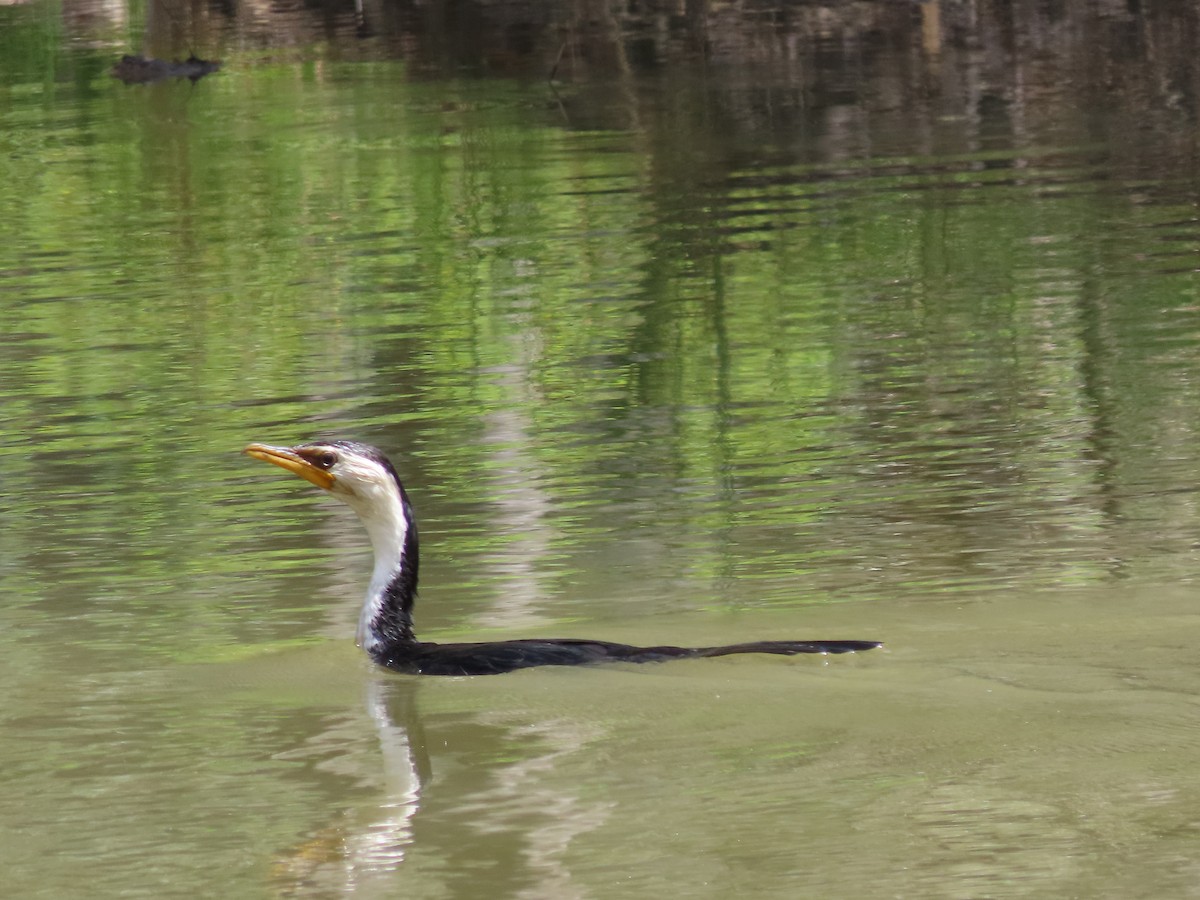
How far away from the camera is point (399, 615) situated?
7.82 meters

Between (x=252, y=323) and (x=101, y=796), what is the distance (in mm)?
8530

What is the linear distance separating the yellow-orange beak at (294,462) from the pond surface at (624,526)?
1.88ft

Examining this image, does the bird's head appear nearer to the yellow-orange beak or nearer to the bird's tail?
the yellow-orange beak

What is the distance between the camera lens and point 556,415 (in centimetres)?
1180

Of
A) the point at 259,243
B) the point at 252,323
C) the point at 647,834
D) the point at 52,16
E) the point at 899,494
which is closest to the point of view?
the point at 647,834

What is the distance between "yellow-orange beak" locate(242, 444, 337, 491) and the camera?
7.97 metres

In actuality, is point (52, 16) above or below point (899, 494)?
above

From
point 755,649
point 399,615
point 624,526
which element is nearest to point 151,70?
point 624,526

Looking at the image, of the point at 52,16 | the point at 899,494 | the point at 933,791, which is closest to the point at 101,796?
the point at 933,791

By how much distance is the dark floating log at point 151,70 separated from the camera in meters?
33.3

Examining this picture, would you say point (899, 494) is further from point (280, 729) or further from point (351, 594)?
point (280, 729)

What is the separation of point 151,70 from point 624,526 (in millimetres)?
25622

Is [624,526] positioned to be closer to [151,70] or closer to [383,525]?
[383,525]

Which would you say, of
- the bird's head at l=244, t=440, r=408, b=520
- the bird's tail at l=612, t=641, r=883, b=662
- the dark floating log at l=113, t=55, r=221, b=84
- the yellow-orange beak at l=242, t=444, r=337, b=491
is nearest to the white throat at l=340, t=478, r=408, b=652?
the bird's head at l=244, t=440, r=408, b=520
